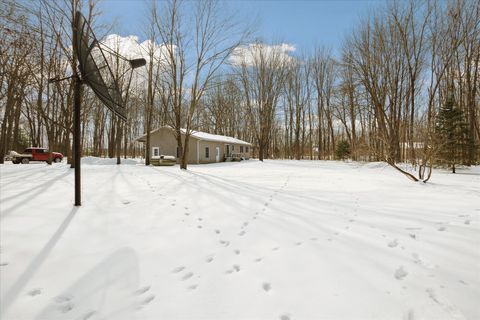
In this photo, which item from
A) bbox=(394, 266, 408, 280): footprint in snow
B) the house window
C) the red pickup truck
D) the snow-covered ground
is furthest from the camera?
the house window

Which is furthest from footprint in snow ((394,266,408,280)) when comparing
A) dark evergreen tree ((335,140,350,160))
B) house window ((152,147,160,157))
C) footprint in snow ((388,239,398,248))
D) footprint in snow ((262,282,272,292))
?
dark evergreen tree ((335,140,350,160))

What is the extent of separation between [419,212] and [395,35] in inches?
814

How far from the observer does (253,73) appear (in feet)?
88.1

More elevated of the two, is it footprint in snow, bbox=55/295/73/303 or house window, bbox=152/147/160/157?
house window, bbox=152/147/160/157

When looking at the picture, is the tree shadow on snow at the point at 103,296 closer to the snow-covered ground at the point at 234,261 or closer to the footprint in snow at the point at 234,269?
the snow-covered ground at the point at 234,261

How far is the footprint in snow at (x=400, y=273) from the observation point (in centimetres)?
219

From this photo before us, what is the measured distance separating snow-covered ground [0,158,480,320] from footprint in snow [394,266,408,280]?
0.03 ft

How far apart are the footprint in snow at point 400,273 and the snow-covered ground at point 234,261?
10mm

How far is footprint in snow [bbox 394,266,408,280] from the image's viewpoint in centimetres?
219

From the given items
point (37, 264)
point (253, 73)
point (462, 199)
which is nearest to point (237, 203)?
point (37, 264)

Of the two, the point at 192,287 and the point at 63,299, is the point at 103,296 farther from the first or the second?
the point at 192,287

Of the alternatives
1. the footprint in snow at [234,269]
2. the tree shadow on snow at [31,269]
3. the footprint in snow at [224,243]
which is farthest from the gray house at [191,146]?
the footprint in snow at [234,269]

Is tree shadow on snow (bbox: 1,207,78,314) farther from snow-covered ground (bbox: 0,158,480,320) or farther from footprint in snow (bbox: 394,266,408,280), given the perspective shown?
footprint in snow (bbox: 394,266,408,280)

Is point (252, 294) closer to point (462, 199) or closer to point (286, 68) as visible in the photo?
point (462, 199)
